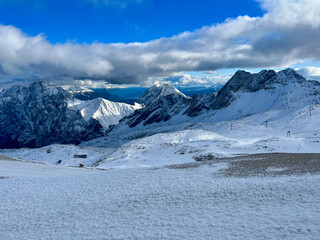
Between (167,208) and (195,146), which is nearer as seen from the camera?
(167,208)

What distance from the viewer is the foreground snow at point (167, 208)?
10.8 meters

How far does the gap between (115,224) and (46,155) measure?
A: 349 ft

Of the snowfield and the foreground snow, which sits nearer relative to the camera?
the foreground snow

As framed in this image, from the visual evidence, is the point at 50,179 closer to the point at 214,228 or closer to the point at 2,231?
the point at 2,231

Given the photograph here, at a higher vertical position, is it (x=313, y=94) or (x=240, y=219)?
(x=313, y=94)

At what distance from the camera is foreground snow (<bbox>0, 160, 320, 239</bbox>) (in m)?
10.8

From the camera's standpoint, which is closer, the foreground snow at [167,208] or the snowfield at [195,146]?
the foreground snow at [167,208]

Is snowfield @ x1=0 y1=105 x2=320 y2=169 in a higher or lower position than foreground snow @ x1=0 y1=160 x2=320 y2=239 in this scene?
lower

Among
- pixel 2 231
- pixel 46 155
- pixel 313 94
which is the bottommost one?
pixel 46 155

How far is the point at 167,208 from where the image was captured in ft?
45.0

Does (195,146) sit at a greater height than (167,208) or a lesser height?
lesser

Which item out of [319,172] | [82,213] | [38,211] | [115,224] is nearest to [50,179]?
[38,211]

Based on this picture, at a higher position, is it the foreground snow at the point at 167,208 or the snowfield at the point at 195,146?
the foreground snow at the point at 167,208

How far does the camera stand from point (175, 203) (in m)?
14.4
